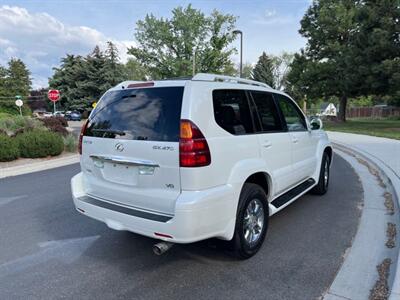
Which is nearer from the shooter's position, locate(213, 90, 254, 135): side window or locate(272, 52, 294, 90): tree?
locate(213, 90, 254, 135): side window

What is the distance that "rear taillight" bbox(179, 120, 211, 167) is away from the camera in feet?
9.39

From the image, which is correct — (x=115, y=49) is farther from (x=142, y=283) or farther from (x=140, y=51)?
→ (x=142, y=283)

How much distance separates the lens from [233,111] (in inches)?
136

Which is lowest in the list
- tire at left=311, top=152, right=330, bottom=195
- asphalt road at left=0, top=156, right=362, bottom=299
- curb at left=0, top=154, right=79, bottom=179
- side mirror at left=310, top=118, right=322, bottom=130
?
asphalt road at left=0, top=156, right=362, bottom=299

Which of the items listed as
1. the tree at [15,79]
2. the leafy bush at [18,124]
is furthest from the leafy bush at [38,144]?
the tree at [15,79]

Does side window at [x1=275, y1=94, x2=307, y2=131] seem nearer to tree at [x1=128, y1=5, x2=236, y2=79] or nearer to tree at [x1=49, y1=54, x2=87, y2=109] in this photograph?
tree at [x1=128, y1=5, x2=236, y2=79]

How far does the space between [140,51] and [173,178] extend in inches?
1724

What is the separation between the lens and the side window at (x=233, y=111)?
10.6 feet

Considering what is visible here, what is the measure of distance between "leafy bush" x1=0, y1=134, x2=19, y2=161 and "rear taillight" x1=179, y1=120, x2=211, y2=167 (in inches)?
341

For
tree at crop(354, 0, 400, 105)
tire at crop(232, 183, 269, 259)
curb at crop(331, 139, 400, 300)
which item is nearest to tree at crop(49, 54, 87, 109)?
tree at crop(354, 0, 400, 105)

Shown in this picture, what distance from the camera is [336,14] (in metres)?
29.4

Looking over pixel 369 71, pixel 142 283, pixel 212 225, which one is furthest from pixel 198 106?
pixel 369 71

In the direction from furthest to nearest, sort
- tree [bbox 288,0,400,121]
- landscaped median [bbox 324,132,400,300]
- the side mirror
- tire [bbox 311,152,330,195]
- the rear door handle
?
tree [bbox 288,0,400,121]
tire [bbox 311,152,330,195]
the side mirror
the rear door handle
landscaped median [bbox 324,132,400,300]

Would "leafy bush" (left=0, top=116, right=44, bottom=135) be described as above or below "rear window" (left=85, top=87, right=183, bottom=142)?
below
